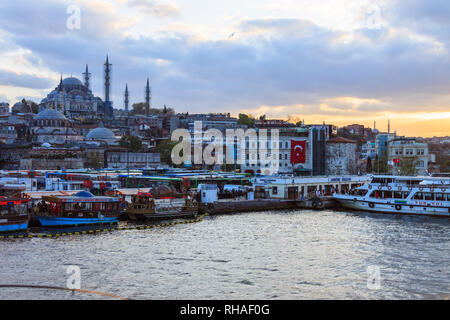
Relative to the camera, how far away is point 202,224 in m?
29.0

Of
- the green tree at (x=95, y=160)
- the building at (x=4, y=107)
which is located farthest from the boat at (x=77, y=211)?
the building at (x=4, y=107)

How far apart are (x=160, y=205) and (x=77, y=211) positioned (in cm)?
538

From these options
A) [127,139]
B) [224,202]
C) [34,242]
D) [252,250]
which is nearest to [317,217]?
[224,202]

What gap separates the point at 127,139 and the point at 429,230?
66.3m

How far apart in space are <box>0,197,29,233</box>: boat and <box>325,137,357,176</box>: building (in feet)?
148

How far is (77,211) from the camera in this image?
26.4 metres

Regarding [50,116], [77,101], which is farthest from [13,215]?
[77,101]

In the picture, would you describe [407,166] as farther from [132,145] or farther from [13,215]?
[13,215]

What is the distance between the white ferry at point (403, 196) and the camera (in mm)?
34188

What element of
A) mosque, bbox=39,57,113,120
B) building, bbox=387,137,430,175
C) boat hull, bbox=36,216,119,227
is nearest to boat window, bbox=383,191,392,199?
boat hull, bbox=36,216,119,227

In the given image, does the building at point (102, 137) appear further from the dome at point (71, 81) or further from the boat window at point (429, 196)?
the boat window at point (429, 196)

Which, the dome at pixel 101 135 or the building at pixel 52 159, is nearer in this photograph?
the building at pixel 52 159

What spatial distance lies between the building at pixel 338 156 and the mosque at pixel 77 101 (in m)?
72.4
